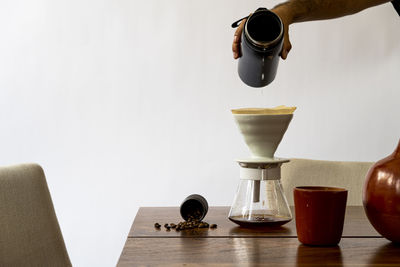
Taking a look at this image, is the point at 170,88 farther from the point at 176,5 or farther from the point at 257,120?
the point at 257,120

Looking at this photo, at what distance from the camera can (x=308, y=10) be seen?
1.65 m

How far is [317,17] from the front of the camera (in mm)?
1756

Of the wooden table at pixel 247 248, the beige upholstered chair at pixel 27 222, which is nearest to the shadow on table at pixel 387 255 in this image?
the wooden table at pixel 247 248

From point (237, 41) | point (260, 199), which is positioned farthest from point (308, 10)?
point (260, 199)

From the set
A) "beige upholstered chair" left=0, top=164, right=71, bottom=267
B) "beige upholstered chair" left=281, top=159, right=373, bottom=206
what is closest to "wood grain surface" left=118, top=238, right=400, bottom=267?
"beige upholstered chair" left=0, top=164, right=71, bottom=267

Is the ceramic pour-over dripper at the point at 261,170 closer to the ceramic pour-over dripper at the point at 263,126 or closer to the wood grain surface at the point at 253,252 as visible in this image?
the ceramic pour-over dripper at the point at 263,126

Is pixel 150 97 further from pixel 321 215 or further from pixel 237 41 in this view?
pixel 321 215

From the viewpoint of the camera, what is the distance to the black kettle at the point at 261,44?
1.23m

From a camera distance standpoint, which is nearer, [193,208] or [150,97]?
[193,208]

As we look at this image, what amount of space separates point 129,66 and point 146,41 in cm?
14

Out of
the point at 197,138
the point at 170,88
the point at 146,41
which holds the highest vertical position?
the point at 146,41

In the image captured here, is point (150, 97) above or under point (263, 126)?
under

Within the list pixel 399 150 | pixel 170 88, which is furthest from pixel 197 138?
pixel 399 150

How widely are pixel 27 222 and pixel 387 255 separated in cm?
76
